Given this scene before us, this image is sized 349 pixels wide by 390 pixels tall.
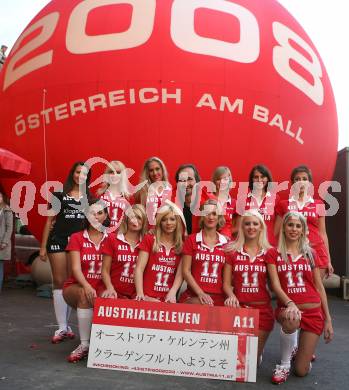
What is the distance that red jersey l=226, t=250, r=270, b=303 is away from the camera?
3693 millimetres

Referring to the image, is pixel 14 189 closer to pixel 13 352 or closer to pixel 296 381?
pixel 13 352

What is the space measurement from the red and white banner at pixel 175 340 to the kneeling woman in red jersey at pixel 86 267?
304 millimetres

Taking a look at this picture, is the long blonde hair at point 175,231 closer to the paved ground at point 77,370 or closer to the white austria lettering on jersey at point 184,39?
the paved ground at point 77,370

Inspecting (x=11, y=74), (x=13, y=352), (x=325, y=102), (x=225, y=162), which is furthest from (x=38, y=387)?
(x=325, y=102)

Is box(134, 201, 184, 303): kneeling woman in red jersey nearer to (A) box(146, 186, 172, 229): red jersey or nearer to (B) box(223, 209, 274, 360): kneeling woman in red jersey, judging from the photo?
(B) box(223, 209, 274, 360): kneeling woman in red jersey

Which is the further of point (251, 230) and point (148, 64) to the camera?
point (148, 64)

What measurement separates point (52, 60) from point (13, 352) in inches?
136

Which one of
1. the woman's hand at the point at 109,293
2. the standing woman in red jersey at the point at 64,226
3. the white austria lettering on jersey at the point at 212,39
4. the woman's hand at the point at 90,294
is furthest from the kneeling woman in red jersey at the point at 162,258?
the white austria lettering on jersey at the point at 212,39

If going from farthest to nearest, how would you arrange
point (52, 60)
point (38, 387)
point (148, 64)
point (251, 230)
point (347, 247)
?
1. point (347, 247)
2. point (52, 60)
3. point (148, 64)
4. point (251, 230)
5. point (38, 387)

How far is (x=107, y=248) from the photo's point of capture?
3881 millimetres

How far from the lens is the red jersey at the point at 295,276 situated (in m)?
3.67

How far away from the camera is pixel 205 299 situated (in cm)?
367

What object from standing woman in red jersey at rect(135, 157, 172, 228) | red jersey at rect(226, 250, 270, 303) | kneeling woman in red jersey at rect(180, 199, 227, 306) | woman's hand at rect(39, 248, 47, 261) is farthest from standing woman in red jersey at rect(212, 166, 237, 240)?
woman's hand at rect(39, 248, 47, 261)

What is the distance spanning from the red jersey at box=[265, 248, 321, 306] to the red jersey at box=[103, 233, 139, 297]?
1.05 meters
